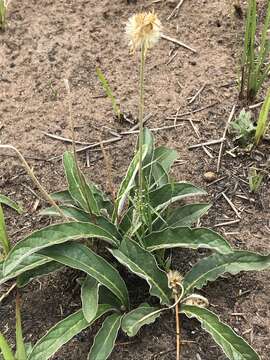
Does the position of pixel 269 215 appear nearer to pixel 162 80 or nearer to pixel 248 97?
pixel 248 97

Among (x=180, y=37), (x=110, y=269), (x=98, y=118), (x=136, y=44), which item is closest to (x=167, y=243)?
(x=110, y=269)

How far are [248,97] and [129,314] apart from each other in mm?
1018

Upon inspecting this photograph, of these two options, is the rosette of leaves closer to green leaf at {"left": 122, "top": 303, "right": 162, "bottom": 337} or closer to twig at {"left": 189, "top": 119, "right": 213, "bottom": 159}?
green leaf at {"left": 122, "top": 303, "right": 162, "bottom": 337}

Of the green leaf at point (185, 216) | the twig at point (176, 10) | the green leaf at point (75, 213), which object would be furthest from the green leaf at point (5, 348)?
the twig at point (176, 10)

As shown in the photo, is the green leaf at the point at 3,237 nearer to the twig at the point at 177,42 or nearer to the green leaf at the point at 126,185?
the green leaf at the point at 126,185

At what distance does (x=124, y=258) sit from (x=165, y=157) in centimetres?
44

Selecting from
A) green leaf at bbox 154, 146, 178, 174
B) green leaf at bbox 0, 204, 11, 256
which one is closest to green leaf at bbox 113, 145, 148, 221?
green leaf at bbox 154, 146, 178, 174

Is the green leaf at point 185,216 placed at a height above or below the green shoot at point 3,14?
below

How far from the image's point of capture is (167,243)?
1.61 meters

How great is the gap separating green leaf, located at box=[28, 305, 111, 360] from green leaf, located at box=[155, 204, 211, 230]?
1.13 ft

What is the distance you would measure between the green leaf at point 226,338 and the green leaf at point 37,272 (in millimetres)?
413

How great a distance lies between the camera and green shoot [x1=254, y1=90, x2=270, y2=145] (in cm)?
189

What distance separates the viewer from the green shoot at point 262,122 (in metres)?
1.89

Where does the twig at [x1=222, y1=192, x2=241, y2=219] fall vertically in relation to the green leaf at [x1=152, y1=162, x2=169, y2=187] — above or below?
below
